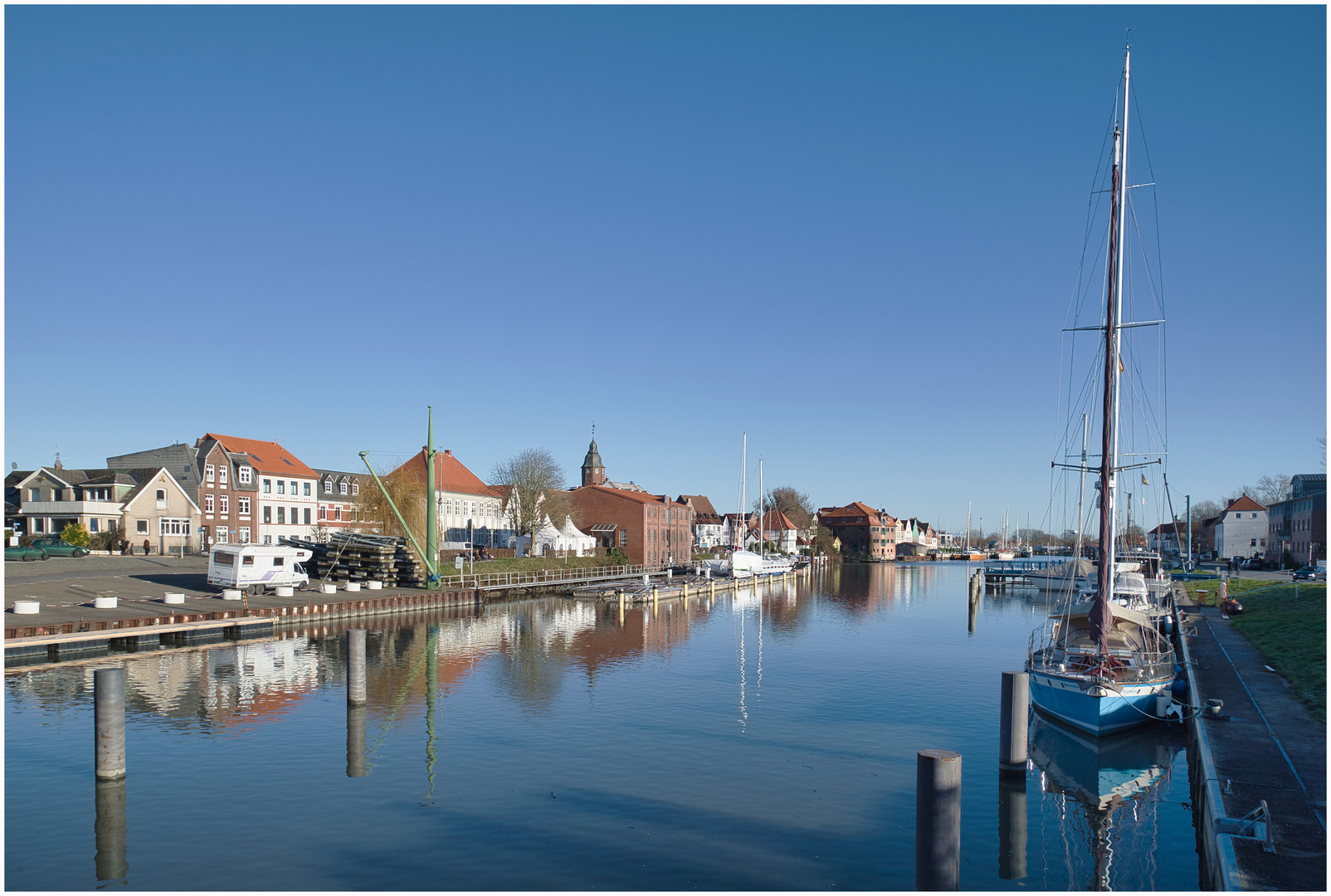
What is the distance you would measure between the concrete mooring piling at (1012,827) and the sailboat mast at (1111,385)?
293 inches

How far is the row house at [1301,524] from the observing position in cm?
8625

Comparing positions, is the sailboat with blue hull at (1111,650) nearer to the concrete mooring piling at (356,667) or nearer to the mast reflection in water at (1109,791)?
the mast reflection in water at (1109,791)

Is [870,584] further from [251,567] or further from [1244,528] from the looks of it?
[251,567]

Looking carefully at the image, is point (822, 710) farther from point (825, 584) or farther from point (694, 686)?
point (825, 584)

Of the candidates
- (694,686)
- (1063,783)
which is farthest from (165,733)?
(1063,783)

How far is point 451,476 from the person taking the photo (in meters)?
98.6

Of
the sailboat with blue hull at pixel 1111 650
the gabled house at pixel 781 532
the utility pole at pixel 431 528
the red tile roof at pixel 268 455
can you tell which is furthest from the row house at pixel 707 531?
the sailboat with blue hull at pixel 1111 650

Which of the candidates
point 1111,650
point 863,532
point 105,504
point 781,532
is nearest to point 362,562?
point 105,504

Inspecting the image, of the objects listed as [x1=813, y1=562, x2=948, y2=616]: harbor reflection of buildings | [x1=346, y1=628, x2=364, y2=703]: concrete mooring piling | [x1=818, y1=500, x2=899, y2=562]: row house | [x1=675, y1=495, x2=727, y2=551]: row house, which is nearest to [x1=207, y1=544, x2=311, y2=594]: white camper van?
[x1=346, y1=628, x2=364, y2=703]: concrete mooring piling

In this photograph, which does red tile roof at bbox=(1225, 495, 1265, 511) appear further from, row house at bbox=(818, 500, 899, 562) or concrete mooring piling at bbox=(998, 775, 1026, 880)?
concrete mooring piling at bbox=(998, 775, 1026, 880)

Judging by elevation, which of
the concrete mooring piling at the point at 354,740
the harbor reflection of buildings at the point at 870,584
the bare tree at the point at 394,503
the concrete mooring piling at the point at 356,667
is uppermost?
the bare tree at the point at 394,503

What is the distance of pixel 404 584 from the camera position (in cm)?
6009

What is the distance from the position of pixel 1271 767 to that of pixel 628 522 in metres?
84.2

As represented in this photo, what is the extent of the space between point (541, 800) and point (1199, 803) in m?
13.3
